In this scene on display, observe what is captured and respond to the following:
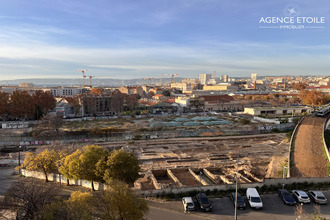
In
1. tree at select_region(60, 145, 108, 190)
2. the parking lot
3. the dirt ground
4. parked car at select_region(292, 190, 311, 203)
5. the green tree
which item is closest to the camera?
the parking lot

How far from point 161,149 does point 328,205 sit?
18.2 meters

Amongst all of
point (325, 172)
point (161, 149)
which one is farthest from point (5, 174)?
point (325, 172)

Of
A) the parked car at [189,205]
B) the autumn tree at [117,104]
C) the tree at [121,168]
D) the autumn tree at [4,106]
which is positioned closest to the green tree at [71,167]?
the tree at [121,168]

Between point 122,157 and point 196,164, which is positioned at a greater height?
point 122,157

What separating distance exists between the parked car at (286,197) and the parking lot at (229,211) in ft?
0.67

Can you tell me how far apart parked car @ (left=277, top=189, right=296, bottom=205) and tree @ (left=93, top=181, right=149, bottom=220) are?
25.4ft

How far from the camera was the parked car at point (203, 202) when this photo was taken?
12367 millimetres

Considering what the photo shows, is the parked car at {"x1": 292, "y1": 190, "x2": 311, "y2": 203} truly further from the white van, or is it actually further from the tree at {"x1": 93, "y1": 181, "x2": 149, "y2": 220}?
the tree at {"x1": 93, "y1": 181, "x2": 149, "y2": 220}

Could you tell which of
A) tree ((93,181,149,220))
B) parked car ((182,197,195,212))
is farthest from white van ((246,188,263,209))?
tree ((93,181,149,220))

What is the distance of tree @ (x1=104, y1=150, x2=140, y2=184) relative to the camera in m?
14.0

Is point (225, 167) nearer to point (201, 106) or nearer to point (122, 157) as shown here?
point (122, 157)

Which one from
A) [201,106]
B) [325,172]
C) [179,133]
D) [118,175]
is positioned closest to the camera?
[118,175]

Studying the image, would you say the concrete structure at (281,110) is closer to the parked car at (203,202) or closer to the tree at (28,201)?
the parked car at (203,202)

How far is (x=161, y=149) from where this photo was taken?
2872cm
